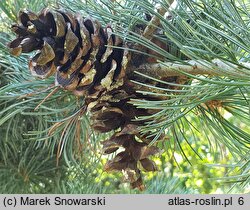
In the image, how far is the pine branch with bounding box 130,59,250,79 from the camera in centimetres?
25

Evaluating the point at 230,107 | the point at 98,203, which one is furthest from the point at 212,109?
the point at 98,203

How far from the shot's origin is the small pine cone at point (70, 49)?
12.0 inches

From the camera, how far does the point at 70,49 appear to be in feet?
1.05

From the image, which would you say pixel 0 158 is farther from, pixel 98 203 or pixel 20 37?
pixel 20 37

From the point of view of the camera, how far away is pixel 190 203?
1.42ft

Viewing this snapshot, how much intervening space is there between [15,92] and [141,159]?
165 mm

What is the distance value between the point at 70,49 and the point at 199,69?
94 mm

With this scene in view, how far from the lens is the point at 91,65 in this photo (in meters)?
0.33

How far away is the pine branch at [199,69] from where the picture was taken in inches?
9.9

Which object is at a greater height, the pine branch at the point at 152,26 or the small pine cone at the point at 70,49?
the pine branch at the point at 152,26

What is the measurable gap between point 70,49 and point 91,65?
21mm

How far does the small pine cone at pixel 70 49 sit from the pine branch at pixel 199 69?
0.07 feet

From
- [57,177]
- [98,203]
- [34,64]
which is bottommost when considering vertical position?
[57,177]

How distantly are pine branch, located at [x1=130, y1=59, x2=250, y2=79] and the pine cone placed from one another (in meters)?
0.02
